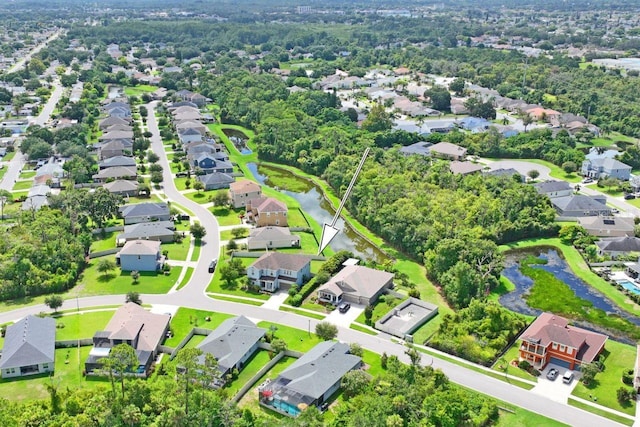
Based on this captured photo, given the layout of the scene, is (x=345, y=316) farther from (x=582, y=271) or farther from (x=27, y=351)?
(x=582, y=271)

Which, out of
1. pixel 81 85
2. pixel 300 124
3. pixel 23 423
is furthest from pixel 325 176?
pixel 81 85

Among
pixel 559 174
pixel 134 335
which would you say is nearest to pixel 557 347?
pixel 134 335

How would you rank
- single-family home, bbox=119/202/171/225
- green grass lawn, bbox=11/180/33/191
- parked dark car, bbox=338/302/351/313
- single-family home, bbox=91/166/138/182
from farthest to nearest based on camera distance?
single-family home, bbox=91/166/138/182
green grass lawn, bbox=11/180/33/191
single-family home, bbox=119/202/171/225
parked dark car, bbox=338/302/351/313

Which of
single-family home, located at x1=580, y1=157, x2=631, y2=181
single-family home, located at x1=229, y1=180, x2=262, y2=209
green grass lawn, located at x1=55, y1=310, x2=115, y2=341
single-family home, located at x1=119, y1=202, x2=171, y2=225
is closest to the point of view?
green grass lawn, located at x1=55, y1=310, x2=115, y2=341

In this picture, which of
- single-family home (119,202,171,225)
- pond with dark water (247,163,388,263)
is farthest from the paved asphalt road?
pond with dark water (247,163,388,263)

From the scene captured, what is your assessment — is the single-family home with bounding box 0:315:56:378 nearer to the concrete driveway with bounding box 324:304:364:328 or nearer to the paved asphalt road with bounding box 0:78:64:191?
the concrete driveway with bounding box 324:304:364:328

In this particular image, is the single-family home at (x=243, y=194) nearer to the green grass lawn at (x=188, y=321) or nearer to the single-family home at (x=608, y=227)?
the green grass lawn at (x=188, y=321)

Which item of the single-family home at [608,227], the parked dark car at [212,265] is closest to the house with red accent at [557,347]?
the single-family home at [608,227]
